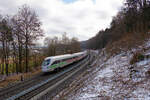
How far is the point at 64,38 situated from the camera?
52.4 meters

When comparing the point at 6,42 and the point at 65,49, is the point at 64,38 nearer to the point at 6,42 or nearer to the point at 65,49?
the point at 65,49

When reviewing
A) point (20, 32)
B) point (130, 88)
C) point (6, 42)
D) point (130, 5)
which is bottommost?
point (130, 88)

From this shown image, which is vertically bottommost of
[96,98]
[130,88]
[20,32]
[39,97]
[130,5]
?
[39,97]

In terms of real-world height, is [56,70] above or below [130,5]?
below

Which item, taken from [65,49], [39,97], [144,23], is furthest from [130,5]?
[65,49]

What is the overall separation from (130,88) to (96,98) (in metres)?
1.76

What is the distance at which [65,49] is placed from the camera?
5116 centimetres

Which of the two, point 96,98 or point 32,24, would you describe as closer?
point 96,98

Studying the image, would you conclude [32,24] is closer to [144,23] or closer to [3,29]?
[3,29]

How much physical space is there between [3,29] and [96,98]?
65.6 ft

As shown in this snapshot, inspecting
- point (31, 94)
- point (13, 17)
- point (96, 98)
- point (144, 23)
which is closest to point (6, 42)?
point (13, 17)

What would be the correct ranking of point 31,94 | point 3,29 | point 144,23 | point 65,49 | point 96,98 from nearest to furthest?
point 96,98
point 31,94
point 144,23
point 3,29
point 65,49

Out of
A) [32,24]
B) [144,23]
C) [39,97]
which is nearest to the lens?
[39,97]

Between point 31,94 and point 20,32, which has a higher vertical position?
point 20,32
